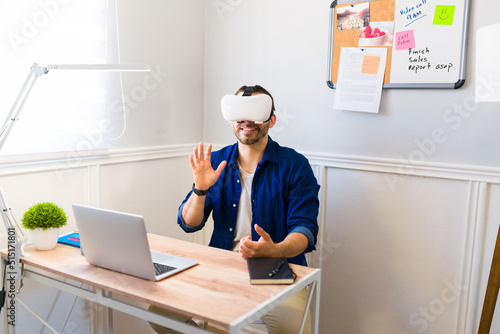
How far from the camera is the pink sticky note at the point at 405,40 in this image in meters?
2.04

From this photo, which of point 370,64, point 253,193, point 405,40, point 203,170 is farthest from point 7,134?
point 405,40

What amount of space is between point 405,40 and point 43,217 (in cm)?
164

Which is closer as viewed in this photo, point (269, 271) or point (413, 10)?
point (269, 271)

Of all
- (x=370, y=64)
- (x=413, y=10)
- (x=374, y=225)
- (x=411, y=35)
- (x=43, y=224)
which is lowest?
(x=374, y=225)

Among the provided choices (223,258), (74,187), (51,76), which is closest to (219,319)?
(223,258)

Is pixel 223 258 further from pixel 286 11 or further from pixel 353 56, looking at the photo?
pixel 286 11

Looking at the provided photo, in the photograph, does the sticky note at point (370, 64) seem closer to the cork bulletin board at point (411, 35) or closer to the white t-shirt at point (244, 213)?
the cork bulletin board at point (411, 35)

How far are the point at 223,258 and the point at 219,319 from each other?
0.48 metres

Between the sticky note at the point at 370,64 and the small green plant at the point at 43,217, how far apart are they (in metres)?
1.44

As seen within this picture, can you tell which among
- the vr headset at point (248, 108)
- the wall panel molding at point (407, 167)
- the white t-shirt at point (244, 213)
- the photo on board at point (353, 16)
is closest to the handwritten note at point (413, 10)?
the photo on board at point (353, 16)

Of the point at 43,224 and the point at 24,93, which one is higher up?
the point at 24,93

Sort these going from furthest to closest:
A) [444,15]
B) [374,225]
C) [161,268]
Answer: [374,225] < [444,15] < [161,268]

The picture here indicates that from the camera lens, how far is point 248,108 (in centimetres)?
178

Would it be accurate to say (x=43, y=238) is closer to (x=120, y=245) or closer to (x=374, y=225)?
(x=120, y=245)
